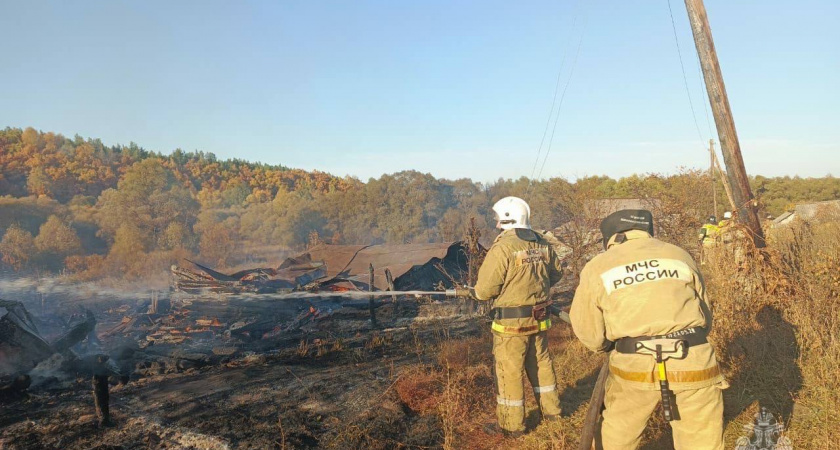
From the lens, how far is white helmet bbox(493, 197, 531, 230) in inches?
179

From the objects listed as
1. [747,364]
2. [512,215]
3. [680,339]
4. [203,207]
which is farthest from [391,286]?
[203,207]

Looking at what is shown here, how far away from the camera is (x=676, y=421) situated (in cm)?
272

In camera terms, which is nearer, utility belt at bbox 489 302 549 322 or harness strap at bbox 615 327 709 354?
harness strap at bbox 615 327 709 354

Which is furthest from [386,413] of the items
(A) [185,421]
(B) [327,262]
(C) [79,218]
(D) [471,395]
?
(C) [79,218]

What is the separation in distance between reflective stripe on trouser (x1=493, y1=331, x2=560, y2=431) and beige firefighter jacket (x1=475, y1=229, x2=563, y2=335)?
114 mm

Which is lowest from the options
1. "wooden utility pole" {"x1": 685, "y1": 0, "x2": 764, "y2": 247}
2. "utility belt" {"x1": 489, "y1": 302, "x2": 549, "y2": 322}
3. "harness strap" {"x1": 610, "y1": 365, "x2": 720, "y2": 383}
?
"harness strap" {"x1": 610, "y1": 365, "x2": 720, "y2": 383}

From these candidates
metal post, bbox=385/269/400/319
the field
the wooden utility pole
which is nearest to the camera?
the field

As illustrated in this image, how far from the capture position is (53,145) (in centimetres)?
3666

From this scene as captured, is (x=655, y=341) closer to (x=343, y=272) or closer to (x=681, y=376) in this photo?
(x=681, y=376)

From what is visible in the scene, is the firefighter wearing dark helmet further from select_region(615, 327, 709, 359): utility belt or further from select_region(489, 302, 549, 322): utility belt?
select_region(489, 302, 549, 322): utility belt

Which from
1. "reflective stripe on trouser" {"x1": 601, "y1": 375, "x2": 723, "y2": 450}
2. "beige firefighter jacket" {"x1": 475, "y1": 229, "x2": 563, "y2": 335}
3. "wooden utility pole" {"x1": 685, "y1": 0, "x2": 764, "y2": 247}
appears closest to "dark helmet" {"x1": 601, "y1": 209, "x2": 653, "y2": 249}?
"reflective stripe on trouser" {"x1": 601, "y1": 375, "x2": 723, "y2": 450}

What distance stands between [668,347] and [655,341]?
7 centimetres

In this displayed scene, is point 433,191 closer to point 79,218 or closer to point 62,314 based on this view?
point 79,218

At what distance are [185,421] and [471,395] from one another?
3045 millimetres
